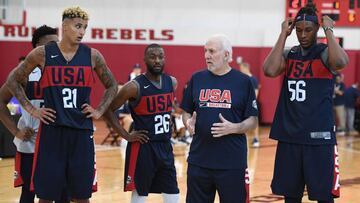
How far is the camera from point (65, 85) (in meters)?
6.48

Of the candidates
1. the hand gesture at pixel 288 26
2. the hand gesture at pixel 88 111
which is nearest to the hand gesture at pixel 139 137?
the hand gesture at pixel 88 111

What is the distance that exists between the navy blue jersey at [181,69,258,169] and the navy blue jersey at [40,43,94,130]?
105 centimetres

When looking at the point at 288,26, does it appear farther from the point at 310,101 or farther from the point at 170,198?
the point at 170,198

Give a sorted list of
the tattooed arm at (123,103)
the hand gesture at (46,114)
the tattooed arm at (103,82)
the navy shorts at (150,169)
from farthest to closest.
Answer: the navy shorts at (150,169), the tattooed arm at (123,103), the tattooed arm at (103,82), the hand gesture at (46,114)

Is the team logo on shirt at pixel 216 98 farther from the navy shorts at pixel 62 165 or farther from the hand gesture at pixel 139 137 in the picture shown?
the hand gesture at pixel 139 137

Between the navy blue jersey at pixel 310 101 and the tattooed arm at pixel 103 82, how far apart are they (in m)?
1.66

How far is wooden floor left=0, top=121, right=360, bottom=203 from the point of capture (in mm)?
10297

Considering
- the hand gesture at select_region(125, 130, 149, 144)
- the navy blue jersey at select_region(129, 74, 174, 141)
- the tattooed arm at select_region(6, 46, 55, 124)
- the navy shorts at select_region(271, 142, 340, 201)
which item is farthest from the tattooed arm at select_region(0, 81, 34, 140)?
the navy shorts at select_region(271, 142, 340, 201)

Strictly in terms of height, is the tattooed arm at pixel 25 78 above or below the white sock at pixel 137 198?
above

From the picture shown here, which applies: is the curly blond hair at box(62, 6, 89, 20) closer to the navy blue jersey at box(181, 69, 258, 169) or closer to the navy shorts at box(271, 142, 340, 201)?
the navy blue jersey at box(181, 69, 258, 169)

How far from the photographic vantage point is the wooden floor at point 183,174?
1030 centimetres

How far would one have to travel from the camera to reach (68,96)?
21.4ft

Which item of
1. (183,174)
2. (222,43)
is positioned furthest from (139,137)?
(183,174)

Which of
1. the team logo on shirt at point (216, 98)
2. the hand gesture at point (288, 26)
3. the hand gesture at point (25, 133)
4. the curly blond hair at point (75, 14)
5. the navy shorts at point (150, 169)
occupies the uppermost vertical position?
the curly blond hair at point (75, 14)
